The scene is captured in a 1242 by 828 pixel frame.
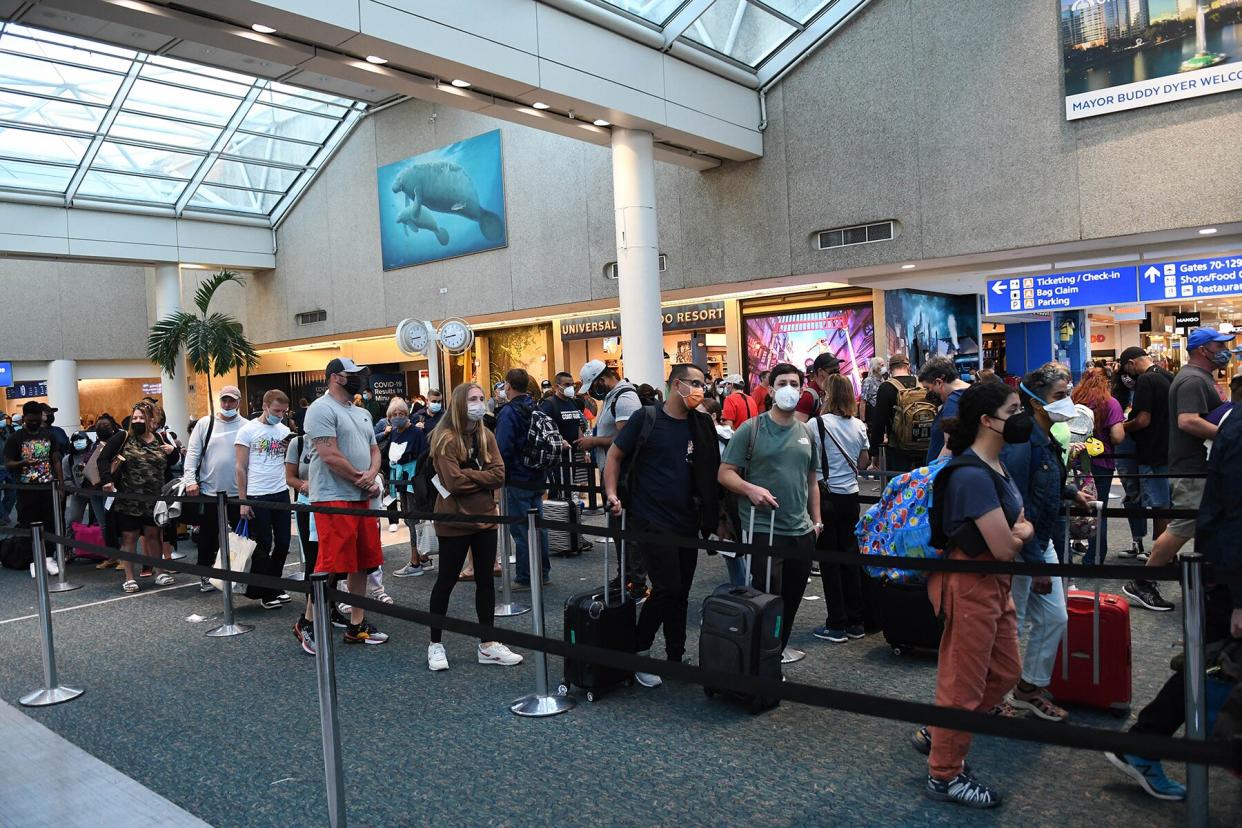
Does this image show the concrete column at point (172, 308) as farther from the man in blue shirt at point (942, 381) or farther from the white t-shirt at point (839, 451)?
the man in blue shirt at point (942, 381)

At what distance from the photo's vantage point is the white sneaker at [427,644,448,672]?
17.8 feet

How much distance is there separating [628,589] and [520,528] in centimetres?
271

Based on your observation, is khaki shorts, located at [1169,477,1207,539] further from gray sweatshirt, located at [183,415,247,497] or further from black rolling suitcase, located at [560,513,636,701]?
gray sweatshirt, located at [183,415,247,497]

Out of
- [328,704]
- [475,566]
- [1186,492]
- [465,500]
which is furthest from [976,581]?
[1186,492]

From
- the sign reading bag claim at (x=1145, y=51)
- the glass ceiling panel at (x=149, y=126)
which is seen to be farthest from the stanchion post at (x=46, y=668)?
the glass ceiling panel at (x=149, y=126)

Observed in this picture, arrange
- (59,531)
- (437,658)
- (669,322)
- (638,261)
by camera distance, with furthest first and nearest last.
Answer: (669,322)
(638,261)
(59,531)
(437,658)

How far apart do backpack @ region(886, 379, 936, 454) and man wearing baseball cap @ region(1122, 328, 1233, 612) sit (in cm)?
178

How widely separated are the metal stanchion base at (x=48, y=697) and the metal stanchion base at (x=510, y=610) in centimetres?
274

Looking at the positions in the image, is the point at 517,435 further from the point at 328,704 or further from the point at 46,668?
the point at 328,704

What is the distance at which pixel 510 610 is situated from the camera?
6844 millimetres

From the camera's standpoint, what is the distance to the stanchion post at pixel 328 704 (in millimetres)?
3342

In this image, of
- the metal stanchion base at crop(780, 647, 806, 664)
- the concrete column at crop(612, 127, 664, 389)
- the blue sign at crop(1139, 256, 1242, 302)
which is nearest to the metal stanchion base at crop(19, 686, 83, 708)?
the metal stanchion base at crop(780, 647, 806, 664)

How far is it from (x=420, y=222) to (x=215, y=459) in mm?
14925

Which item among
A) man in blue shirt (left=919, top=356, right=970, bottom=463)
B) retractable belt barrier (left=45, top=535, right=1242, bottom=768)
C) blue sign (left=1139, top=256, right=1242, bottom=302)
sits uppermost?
blue sign (left=1139, top=256, right=1242, bottom=302)
